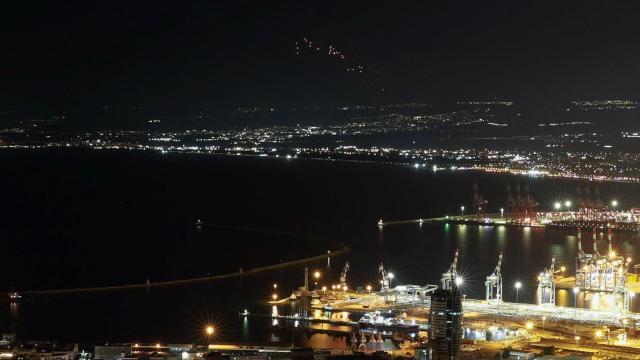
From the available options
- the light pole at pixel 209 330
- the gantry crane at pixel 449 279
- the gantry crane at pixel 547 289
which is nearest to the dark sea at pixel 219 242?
the light pole at pixel 209 330

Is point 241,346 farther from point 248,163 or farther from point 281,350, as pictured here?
point 248,163

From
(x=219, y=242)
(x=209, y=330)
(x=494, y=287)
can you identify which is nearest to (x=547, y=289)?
(x=494, y=287)

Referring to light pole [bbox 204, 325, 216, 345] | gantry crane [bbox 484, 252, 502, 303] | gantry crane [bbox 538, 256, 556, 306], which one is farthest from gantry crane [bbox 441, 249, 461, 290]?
light pole [bbox 204, 325, 216, 345]

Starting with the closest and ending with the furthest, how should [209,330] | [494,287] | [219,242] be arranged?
[209,330] < [494,287] < [219,242]

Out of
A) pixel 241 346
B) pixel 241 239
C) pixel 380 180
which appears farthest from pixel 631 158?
pixel 241 346

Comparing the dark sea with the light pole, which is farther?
the dark sea

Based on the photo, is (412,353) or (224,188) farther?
(224,188)

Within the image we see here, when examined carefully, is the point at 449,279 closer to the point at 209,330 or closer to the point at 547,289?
the point at 209,330

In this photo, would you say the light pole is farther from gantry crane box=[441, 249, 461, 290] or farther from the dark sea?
gantry crane box=[441, 249, 461, 290]
